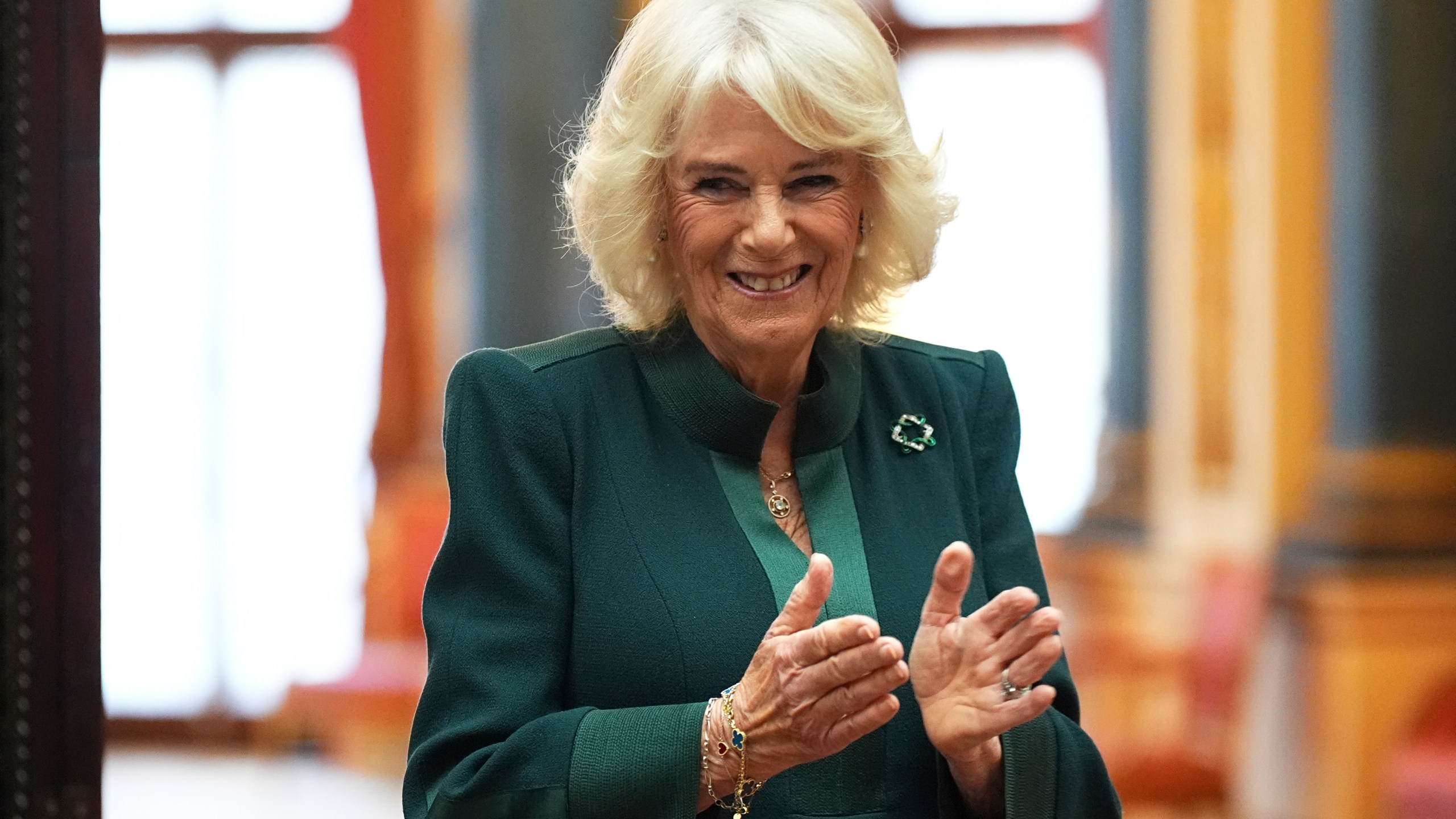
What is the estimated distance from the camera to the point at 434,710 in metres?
1.55

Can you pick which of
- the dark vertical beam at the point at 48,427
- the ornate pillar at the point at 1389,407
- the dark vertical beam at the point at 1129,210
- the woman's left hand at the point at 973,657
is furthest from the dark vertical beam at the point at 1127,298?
the dark vertical beam at the point at 48,427

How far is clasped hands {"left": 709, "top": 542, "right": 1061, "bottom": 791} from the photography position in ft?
4.52

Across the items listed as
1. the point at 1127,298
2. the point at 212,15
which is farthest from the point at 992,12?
the point at 212,15

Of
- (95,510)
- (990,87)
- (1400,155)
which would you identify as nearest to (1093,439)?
(990,87)

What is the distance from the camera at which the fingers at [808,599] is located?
4.58ft

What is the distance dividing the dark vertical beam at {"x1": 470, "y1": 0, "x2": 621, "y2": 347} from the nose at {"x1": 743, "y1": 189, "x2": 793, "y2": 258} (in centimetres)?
424

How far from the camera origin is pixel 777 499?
1.75m

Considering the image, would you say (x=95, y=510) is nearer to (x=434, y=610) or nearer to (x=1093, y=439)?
(x=434, y=610)

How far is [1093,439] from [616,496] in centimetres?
549

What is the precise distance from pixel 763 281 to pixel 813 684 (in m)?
0.50

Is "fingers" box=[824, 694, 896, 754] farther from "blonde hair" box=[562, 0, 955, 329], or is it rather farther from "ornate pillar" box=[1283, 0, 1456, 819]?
"ornate pillar" box=[1283, 0, 1456, 819]

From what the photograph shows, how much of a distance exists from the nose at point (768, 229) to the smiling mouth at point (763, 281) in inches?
1.5

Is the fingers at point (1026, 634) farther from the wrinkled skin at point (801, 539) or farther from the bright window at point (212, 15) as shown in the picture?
the bright window at point (212, 15)

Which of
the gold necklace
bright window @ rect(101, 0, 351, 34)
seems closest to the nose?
the gold necklace
